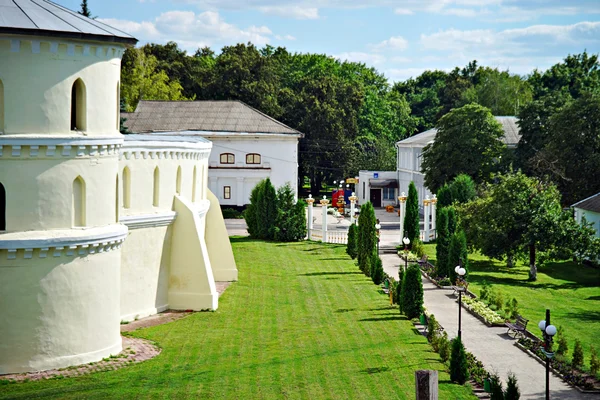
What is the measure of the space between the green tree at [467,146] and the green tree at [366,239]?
72.4 ft

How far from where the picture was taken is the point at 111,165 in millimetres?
24453

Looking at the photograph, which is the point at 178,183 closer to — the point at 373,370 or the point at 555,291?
the point at 373,370

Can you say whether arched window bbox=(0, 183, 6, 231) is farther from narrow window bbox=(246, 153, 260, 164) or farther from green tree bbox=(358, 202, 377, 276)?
narrow window bbox=(246, 153, 260, 164)

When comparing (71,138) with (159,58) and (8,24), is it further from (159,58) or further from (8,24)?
(159,58)

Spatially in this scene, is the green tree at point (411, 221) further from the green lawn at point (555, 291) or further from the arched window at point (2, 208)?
the arched window at point (2, 208)

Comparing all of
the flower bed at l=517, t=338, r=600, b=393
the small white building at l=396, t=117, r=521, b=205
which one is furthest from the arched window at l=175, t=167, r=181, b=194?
the small white building at l=396, t=117, r=521, b=205

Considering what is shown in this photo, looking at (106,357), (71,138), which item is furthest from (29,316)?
(71,138)

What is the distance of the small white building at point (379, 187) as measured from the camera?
85.3 m

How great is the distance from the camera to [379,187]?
85875 millimetres

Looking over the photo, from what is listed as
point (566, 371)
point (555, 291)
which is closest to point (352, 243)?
point (555, 291)

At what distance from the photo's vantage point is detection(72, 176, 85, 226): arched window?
23.3m

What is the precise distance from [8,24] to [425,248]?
37.3m

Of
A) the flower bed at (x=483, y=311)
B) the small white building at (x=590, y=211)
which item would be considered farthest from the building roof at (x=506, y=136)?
the flower bed at (x=483, y=311)

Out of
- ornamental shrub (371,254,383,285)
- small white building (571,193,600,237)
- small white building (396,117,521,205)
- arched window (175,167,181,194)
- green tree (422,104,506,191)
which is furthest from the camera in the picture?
small white building (396,117,521,205)
